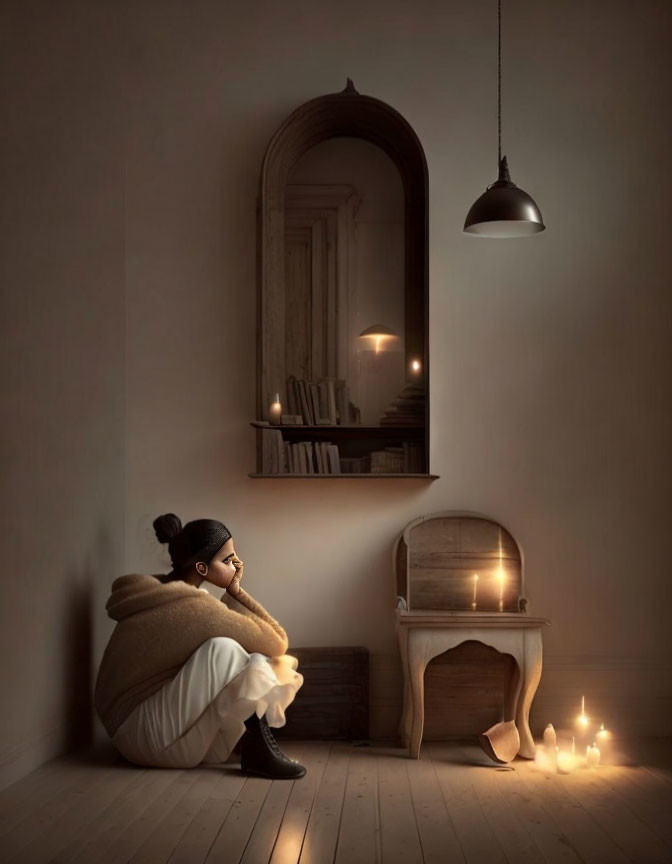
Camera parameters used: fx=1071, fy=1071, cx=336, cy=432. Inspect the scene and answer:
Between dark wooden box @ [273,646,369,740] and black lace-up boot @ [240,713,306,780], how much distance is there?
56cm

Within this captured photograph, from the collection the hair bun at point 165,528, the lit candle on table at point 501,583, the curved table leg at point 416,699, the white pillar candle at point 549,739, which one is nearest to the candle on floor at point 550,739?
the white pillar candle at point 549,739

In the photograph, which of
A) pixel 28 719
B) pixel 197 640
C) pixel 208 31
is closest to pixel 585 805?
pixel 197 640

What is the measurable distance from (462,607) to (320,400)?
47.7 inches

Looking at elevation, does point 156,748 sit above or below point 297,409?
below

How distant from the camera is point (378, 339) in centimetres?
528

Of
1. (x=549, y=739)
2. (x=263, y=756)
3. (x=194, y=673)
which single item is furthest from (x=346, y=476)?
(x=549, y=739)

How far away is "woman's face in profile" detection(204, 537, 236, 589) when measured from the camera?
4.76 meters

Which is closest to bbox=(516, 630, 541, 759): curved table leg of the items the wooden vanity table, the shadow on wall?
the wooden vanity table

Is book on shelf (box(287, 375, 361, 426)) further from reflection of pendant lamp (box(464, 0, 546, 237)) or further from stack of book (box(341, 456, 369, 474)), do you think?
reflection of pendant lamp (box(464, 0, 546, 237))

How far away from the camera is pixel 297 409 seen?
5215 mm

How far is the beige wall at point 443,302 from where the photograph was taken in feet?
17.3

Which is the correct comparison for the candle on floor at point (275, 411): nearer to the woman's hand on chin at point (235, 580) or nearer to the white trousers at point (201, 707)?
the woman's hand on chin at point (235, 580)

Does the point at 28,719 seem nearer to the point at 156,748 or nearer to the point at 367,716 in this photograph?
the point at 156,748

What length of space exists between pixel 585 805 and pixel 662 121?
335 centimetres
